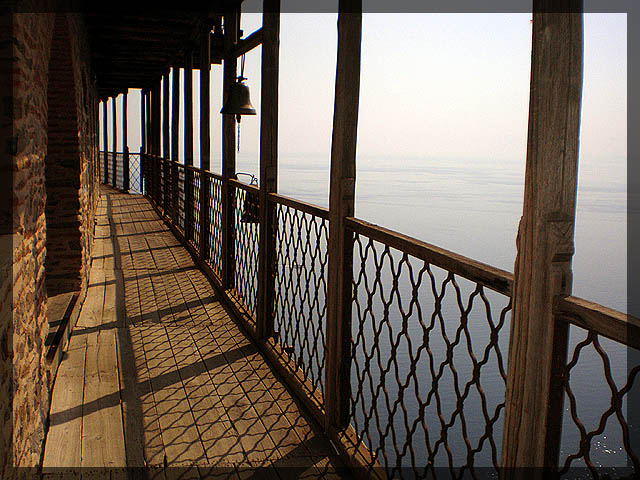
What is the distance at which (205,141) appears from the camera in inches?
259

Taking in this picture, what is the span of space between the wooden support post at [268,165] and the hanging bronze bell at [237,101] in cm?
107

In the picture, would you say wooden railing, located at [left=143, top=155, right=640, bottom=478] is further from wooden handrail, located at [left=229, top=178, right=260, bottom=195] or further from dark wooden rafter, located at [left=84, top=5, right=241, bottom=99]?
dark wooden rafter, located at [left=84, top=5, right=241, bottom=99]

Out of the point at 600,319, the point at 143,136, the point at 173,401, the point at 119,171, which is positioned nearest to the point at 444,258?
the point at 600,319

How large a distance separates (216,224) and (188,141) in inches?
109

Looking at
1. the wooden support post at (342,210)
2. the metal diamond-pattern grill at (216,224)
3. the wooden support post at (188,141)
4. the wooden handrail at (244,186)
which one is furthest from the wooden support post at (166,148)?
the wooden support post at (342,210)

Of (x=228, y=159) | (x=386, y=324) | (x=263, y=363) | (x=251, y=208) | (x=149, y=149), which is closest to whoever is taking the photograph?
(x=386, y=324)

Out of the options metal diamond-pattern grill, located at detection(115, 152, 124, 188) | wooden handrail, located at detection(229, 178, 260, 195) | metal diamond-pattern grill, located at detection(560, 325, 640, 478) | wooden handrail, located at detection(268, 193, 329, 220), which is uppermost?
metal diamond-pattern grill, located at detection(115, 152, 124, 188)

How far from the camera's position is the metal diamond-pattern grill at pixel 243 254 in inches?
176

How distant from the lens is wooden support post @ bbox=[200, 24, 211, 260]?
21.0 feet

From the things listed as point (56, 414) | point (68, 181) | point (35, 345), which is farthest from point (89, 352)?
point (68, 181)

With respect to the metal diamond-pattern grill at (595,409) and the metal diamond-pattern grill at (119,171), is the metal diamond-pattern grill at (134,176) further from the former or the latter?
the metal diamond-pattern grill at (595,409)

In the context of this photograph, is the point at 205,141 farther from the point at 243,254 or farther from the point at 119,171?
the point at 119,171

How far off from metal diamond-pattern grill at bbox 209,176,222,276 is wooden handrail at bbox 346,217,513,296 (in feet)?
11.6

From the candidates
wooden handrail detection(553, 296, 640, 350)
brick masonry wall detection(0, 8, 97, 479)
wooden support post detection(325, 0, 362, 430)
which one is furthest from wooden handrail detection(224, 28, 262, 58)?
wooden handrail detection(553, 296, 640, 350)
